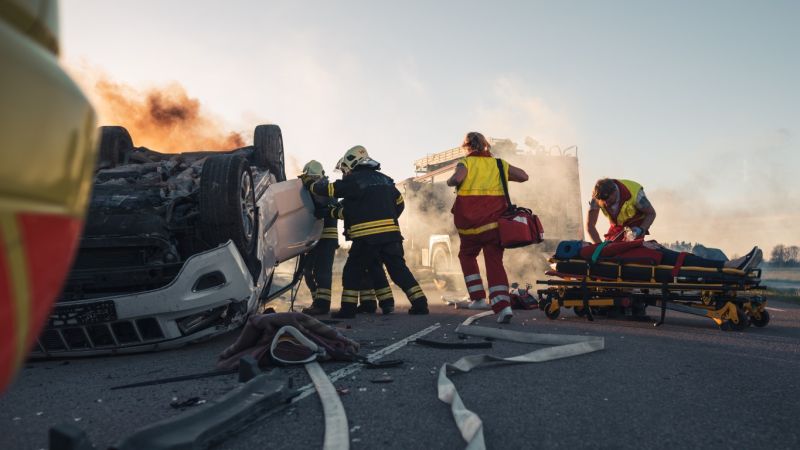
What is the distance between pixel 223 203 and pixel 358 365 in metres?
1.82

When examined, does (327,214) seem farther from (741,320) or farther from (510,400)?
(510,400)

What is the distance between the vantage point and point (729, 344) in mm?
4512

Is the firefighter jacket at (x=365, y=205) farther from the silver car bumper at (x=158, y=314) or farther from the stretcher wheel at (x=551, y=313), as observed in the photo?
the silver car bumper at (x=158, y=314)

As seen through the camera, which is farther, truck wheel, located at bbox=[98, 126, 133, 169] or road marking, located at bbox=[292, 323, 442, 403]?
truck wheel, located at bbox=[98, 126, 133, 169]

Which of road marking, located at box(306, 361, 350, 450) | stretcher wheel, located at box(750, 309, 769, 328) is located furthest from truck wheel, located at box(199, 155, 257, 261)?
stretcher wheel, located at box(750, 309, 769, 328)

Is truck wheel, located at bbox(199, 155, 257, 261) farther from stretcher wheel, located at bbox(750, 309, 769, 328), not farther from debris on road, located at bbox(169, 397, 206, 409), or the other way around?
stretcher wheel, located at bbox(750, 309, 769, 328)

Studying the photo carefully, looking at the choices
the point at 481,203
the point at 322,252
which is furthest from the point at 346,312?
the point at 481,203

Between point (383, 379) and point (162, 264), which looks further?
point (162, 264)

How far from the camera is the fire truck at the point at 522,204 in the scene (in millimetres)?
14547

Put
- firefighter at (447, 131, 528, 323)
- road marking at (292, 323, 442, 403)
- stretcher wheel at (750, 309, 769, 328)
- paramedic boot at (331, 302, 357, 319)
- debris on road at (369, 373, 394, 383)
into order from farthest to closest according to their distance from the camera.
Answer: paramedic boot at (331, 302, 357, 319), firefighter at (447, 131, 528, 323), stretcher wheel at (750, 309, 769, 328), debris on road at (369, 373, 394, 383), road marking at (292, 323, 442, 403)

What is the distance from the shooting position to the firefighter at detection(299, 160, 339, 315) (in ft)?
24.5

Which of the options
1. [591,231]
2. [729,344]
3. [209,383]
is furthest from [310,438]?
[591,231]

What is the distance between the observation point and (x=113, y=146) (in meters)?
6.66

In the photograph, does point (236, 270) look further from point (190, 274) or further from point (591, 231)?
point (591, 231)
